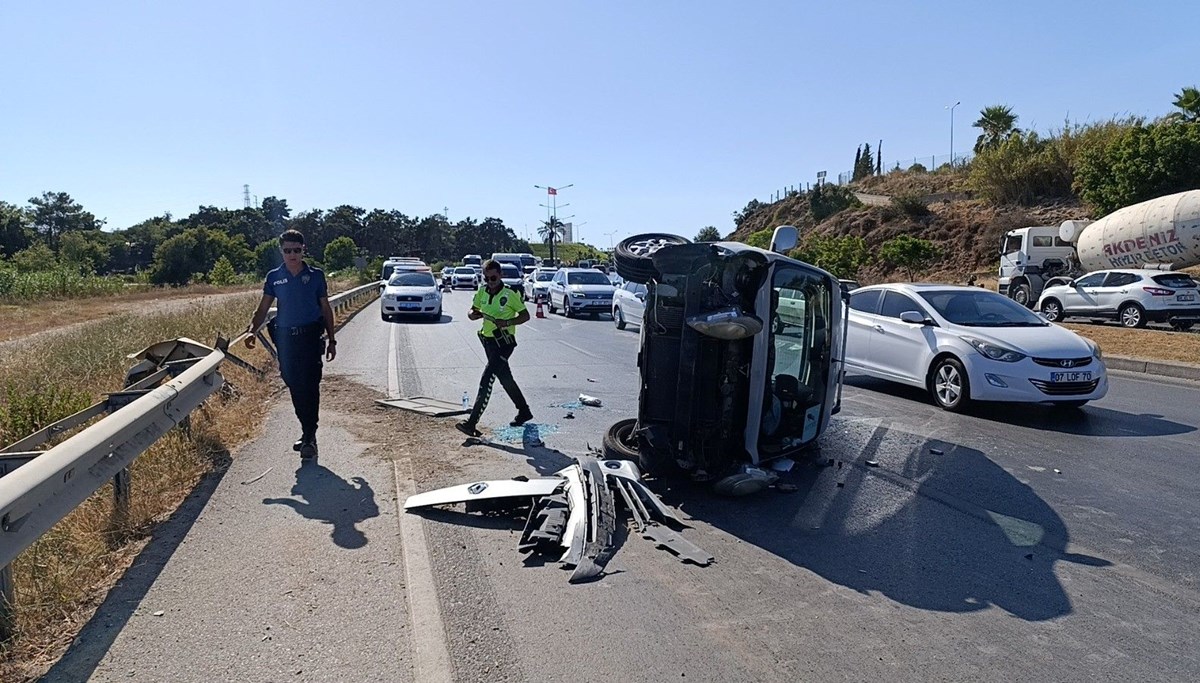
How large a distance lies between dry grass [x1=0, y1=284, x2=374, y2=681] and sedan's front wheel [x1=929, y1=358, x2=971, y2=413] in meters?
7.56

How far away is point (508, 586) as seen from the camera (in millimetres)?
4398

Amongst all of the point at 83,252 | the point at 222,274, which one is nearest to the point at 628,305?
the point at 222,274

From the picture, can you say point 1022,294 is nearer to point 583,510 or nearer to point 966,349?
point 966,349

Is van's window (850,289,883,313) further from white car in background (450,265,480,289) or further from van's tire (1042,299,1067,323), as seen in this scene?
white car in background (450,265,480,289)

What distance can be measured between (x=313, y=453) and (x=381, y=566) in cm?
260

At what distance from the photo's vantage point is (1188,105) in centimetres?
3922

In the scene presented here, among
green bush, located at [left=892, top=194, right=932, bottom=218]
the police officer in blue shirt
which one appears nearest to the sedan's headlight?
the police officer in blue shirt

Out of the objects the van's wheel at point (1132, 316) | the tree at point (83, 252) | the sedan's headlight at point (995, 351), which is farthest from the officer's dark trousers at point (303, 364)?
the tree at point (83, 252)

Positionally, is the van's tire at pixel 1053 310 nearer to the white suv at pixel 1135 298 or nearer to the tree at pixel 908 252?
the white suv at pixel 1135 298

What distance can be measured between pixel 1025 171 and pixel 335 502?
48.0 m

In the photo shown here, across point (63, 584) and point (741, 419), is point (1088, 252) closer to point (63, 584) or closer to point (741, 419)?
point (741, 419)

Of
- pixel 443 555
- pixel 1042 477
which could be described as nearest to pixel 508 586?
pixel 443 555

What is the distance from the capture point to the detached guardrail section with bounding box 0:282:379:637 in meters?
3.42

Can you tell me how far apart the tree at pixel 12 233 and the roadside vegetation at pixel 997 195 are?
64.5 meters
